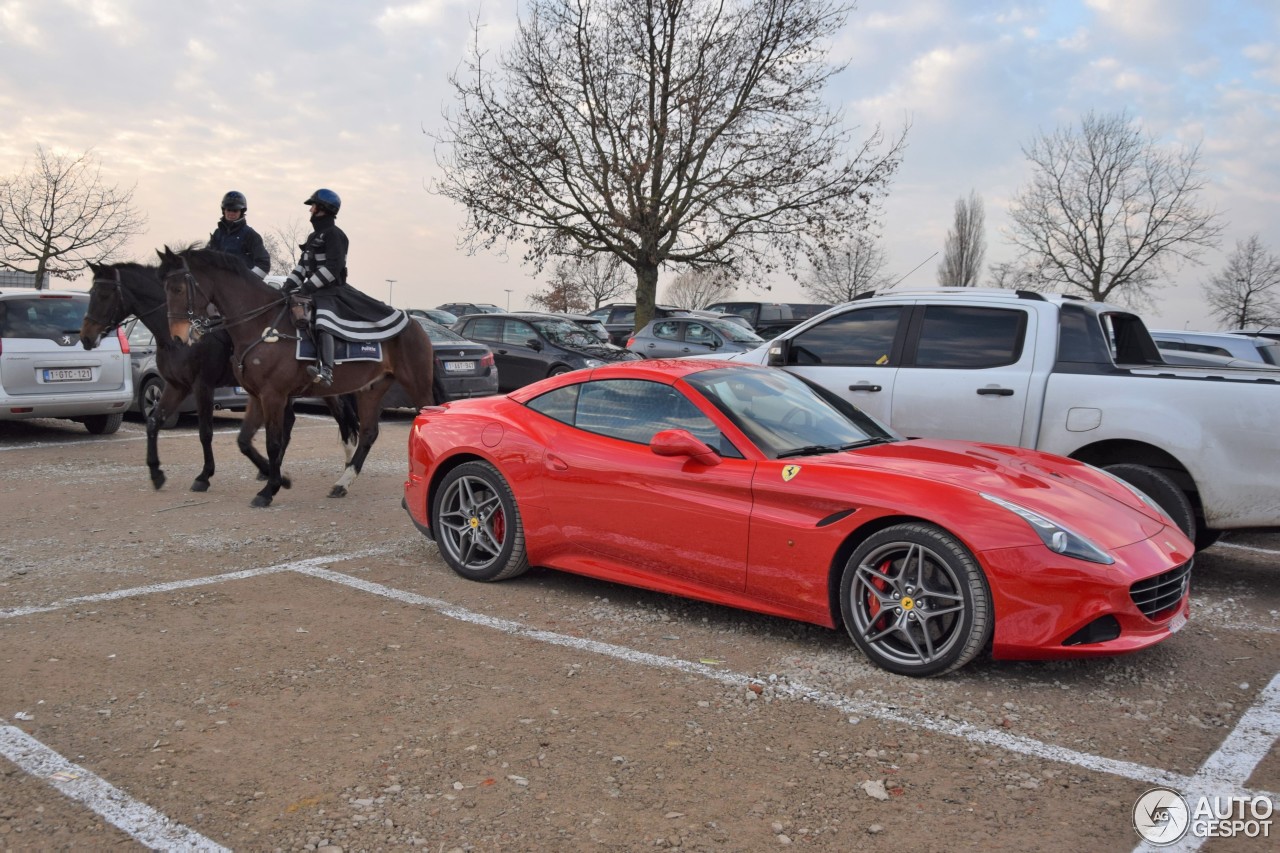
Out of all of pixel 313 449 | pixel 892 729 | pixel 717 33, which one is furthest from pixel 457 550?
pixel 717 33

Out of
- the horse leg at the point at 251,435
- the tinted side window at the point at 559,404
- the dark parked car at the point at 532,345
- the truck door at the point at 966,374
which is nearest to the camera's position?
the tinted side window at the point at 559,404

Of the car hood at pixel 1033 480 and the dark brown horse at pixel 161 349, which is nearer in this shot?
the car hood at pixel 1033 480

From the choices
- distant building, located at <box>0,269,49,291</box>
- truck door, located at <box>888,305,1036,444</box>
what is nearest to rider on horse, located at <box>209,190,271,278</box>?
truck door, located at <box>888,305,1036,444</box>

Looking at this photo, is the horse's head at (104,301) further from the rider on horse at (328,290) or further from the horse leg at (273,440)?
the horse leg at (273,440)

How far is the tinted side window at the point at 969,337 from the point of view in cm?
708

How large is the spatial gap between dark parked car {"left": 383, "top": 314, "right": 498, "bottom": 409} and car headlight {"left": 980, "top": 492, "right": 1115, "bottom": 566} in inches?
432

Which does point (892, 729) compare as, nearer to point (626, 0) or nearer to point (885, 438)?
point (885, 438)

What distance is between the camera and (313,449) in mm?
11867

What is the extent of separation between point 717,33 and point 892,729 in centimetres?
2452

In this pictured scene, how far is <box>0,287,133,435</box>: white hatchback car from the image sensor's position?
11016 millimetres

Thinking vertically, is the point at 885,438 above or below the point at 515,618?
above

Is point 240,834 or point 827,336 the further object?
point 827,336

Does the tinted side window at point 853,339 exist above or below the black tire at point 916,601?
above

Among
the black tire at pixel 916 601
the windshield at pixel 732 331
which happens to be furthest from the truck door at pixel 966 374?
the windshield at pixel 732 331
